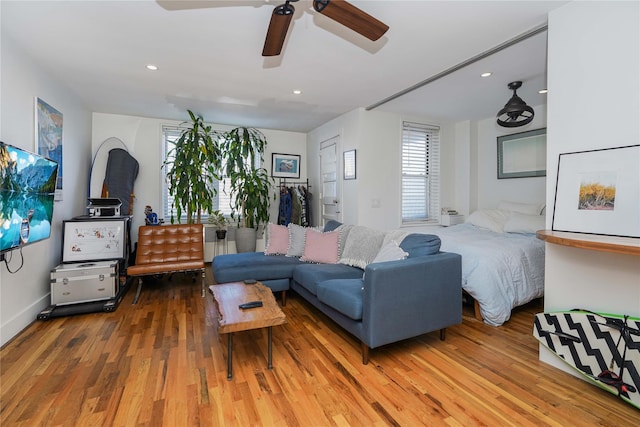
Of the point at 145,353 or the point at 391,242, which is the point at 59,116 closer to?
the point at 145,353

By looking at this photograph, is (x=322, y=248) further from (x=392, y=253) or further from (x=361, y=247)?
(x=392, y=253)

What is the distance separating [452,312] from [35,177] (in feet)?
11.2

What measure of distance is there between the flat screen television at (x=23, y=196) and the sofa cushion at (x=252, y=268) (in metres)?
1.51

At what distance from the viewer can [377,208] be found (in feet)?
14.3

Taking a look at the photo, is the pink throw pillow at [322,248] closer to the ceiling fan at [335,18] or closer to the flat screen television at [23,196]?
the ceiling fan at [335,18]

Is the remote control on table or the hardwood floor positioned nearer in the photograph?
the hardwood floor

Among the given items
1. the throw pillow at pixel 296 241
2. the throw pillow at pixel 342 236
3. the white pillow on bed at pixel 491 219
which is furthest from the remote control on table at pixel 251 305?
the white pillow on bed at pixel 491 219

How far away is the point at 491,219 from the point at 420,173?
1298 mm

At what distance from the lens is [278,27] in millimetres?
1810

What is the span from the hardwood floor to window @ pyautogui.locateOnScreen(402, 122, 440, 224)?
93.9 inches

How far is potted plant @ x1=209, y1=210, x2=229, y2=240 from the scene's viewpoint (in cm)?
492

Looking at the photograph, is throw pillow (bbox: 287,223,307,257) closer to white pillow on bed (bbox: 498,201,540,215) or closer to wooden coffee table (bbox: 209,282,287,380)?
wooden coffee table (bbox: 209,282,287,380)

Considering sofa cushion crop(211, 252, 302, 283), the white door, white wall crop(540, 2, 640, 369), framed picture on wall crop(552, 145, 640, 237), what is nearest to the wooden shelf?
framed picture on wall crop(552, 145, 640, 237)

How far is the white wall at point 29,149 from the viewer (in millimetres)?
2355
